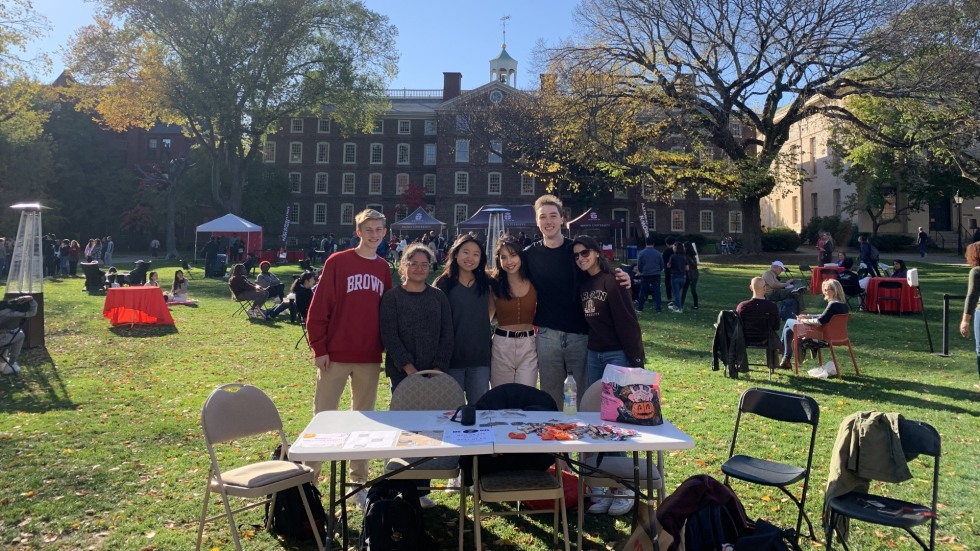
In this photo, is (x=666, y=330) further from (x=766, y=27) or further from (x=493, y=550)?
(x=766, y=27)

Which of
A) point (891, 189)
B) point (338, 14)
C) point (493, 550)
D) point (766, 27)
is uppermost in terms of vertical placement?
point (338, 14)

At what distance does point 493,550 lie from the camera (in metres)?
3.81

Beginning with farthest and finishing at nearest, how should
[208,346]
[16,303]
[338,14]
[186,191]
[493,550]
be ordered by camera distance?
1. [186,191]
2. [338,14]
3. [208,346]
4. [16,303]
5. [493,550]

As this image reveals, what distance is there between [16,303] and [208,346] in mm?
2910

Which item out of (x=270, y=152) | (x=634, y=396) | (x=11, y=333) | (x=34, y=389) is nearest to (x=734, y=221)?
(x=270, y=152)

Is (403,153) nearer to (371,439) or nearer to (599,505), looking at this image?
(599,505)

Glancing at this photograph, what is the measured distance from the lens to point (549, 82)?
77.4ft

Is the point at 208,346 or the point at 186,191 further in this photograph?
the point at 186,191

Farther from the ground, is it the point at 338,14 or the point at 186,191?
the point at 338,14

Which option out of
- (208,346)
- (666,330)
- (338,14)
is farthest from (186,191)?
(666,330)

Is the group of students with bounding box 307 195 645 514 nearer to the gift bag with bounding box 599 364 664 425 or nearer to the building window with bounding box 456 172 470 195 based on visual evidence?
the gift bag with bounding box 599 364 664 425

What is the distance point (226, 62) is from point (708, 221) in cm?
3717

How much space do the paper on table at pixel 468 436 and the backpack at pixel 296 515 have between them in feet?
3.59

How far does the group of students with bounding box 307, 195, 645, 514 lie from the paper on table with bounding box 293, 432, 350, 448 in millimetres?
1006
